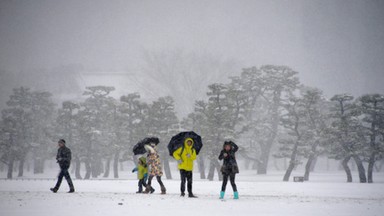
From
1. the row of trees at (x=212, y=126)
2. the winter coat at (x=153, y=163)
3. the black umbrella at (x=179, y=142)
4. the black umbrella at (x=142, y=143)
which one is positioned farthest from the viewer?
the row of trees at (x=212, y=126)

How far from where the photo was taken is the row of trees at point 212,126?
33.9m

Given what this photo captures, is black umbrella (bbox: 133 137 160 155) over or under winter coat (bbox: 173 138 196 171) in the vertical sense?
over

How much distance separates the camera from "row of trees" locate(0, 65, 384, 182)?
1334 inches

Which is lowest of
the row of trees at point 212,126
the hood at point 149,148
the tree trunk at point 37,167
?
the tree trunk at point 37,167

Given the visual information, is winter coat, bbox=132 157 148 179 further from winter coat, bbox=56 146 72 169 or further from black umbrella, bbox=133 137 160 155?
winter coat, bbox=56 146 72 169

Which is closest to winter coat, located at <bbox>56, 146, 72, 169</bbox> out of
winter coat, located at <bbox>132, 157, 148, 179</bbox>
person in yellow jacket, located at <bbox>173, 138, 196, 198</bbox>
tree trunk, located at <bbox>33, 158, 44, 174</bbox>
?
winter coat, located at <bbox>132, 157, 148, 179</bbox>

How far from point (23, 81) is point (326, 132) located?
2085 inches

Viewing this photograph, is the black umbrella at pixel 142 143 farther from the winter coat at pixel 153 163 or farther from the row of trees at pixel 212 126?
the row of trees at pixel 212 126

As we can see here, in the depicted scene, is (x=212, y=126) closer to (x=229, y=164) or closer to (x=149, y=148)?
(x=149, y=148)

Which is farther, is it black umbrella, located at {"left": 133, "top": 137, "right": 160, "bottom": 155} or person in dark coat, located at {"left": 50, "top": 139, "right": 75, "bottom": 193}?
person in dark coat, located at {"left": 50, "top": 139, "right": 75, "bottom": 193}

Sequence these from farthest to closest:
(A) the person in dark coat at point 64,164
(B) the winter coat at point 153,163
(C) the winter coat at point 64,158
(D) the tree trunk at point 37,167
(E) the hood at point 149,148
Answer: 1. (D) the tree trunk at point 37,167
2. (C) the winter coat at point 64,158
3. (A) the person in dark coat at point 64,164
4. (E) the hood at point 149,148
5. (B) the winter coat at point 153,163

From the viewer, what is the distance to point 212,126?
1412 inches

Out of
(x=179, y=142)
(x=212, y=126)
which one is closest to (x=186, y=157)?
(x=179, y=142)

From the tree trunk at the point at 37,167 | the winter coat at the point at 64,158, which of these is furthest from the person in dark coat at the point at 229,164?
the tree trunk at the point at 37,167
